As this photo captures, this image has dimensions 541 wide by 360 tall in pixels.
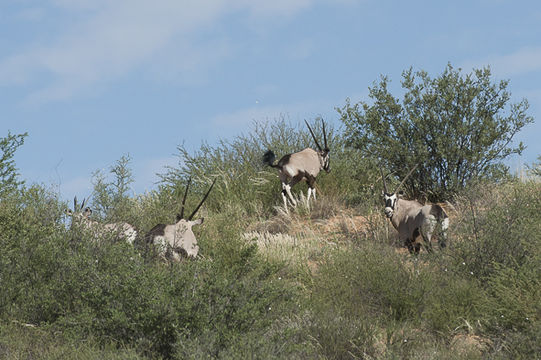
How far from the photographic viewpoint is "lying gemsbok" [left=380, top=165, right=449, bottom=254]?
1179 centimetres

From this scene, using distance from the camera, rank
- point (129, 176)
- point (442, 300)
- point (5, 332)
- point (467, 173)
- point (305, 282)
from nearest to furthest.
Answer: point (5, 332) < point (442, 300) < point (305, 282) < point (129, 176) < point (467, 173)

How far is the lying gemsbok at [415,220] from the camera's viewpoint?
38.7 ft

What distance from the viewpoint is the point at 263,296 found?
25.1 ft

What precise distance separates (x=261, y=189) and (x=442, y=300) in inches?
385

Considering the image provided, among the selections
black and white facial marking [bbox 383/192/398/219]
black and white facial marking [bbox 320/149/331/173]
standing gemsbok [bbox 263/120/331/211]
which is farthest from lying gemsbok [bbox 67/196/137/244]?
black and white facial marking [bbox 320/149/331/173]

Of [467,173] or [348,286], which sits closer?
[348,286]

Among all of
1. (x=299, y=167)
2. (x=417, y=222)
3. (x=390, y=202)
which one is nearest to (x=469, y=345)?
(x=417, y=222)

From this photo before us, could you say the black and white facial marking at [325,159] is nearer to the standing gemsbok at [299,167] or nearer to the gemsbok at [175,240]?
the standing gemsbok at [299,167]

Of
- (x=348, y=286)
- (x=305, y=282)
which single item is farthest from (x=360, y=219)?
(x=348, y=286)

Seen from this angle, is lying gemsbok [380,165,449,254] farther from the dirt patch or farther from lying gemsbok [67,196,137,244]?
lying gemsbok [67,196,137,244]

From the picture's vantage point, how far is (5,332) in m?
7.91

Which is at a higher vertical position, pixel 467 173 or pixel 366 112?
pixel 366 112

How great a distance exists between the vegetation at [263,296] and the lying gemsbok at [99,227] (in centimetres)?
16

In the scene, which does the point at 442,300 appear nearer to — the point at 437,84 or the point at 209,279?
the point at 209,279
